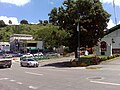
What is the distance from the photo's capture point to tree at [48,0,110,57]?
1902 inches

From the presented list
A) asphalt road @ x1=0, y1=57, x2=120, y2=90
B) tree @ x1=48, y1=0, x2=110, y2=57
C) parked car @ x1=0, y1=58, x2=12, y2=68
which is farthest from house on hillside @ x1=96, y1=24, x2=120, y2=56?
asphalt road @ x1=0, y1=57, x2=120, y2=90

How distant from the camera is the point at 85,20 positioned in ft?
157

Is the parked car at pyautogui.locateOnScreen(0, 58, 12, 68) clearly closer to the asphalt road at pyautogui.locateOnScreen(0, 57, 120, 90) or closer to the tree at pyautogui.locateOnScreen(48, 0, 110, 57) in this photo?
the tree at pyautogui.locateOnScreen(48, 0, 110, 57)

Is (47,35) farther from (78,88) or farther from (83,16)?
(78,88)

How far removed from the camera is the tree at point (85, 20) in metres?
48.3

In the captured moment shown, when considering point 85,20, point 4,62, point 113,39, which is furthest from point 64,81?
point 113,39

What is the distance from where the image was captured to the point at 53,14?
5084 centimetres

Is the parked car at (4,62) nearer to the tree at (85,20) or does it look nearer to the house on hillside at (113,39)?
the tree at (85,20)

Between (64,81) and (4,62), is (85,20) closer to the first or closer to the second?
(4,62)

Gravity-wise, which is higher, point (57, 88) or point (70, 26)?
point (70, 26)

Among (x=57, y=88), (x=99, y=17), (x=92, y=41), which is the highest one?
(x=99, y=17)

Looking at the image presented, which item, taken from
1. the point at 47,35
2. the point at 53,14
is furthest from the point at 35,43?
the point at 53,14

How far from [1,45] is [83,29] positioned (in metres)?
119

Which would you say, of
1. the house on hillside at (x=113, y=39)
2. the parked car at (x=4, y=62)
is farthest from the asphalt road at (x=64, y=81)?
the house on hillside at (x=113, y=39)
